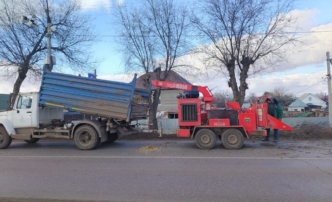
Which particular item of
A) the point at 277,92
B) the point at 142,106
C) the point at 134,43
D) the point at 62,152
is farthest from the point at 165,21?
the point at 277,92

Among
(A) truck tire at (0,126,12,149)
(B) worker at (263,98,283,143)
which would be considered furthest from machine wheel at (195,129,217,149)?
(A) truck tire at (0,126,12,149)

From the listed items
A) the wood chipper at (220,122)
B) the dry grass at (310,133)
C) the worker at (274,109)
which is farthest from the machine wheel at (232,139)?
the dry grass at (310,133)

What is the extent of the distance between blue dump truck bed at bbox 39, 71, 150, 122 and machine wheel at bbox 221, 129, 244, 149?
381 cm

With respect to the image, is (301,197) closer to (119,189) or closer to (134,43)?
(119,189)

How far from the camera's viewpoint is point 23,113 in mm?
11852

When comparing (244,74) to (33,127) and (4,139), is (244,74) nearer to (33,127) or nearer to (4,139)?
(33,127)

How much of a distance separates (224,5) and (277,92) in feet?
256

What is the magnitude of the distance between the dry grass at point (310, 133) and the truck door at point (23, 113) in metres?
12.0

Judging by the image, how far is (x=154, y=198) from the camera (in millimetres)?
5293

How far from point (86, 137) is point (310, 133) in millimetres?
11152

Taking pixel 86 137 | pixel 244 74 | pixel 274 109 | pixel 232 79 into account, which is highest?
pixel 244 74

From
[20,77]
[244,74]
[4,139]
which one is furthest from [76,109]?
[244,74]

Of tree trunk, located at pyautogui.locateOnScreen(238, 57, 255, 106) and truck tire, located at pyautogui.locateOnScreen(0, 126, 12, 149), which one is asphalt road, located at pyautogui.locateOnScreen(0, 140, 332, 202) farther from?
tree trunk, located at pyautogui.locateOnScreen(238, 57, 255, 106)

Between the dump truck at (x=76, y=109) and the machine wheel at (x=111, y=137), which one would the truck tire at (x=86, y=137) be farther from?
the machine wheel at (x=111, y=137)
